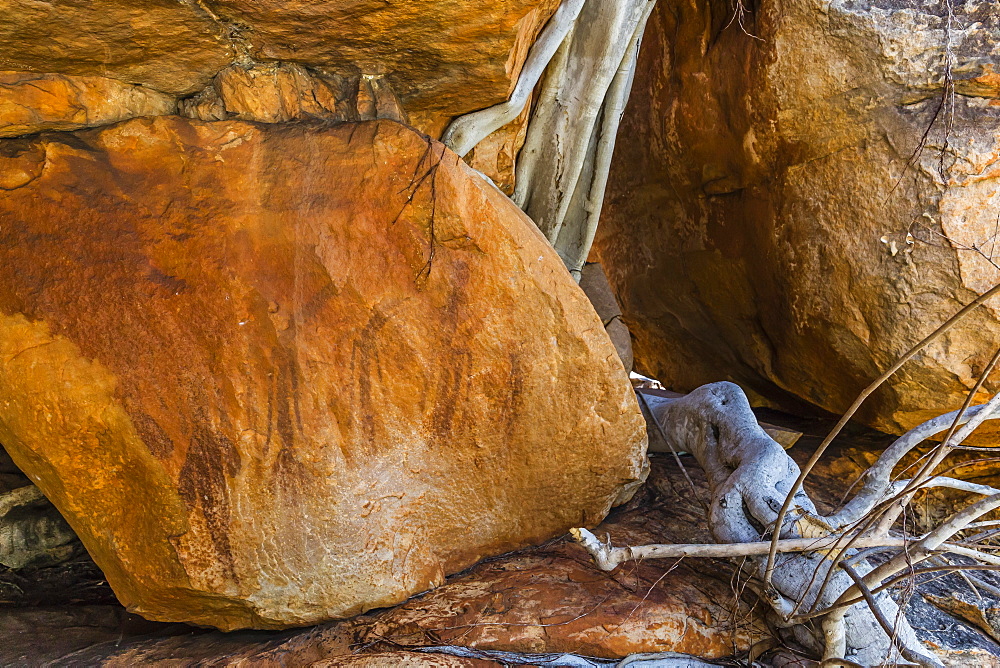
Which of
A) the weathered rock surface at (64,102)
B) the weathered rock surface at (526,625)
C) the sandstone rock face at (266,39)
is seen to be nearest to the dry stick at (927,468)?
the weathered rock surface at (526,625)

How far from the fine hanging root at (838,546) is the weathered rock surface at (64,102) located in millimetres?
2075

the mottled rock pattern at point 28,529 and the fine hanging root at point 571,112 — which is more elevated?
the fine hanging root at point 571,112

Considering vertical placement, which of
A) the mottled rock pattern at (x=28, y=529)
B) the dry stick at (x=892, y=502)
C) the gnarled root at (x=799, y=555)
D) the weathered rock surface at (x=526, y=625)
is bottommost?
the mottled rock pattern at (x=28, y=529)

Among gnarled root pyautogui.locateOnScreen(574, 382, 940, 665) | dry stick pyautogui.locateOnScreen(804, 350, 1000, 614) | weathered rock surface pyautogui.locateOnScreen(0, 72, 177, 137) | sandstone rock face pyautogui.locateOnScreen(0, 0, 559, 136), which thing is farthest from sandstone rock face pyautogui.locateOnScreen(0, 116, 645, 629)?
dry stick pyautogui.locateOnScreen(804, 350, 1000, 614)

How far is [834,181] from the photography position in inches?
126

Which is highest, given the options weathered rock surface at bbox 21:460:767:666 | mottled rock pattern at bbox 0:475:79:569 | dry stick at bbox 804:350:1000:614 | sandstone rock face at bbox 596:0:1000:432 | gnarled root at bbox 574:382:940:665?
sandstone rock face at bbox 596:0:1000:432

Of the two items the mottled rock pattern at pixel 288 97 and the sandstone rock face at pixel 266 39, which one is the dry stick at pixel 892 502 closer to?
the sandstone rock face at pixel 266 39

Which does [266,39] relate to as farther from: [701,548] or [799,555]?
[799,555]

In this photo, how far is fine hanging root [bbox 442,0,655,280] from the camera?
2.91 metres

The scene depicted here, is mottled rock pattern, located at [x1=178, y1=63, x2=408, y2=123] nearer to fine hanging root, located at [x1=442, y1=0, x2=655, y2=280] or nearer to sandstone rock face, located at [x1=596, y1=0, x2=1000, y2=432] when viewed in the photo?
fine hanging root, located at [x1=442, y1=0, x2=655, y2=280]

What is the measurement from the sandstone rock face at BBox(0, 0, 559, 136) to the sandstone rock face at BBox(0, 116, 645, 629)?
22 cm

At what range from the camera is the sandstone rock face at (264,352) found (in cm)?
232

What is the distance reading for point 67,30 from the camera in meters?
2.06

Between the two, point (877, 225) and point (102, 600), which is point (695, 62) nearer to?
point (877, 225)
